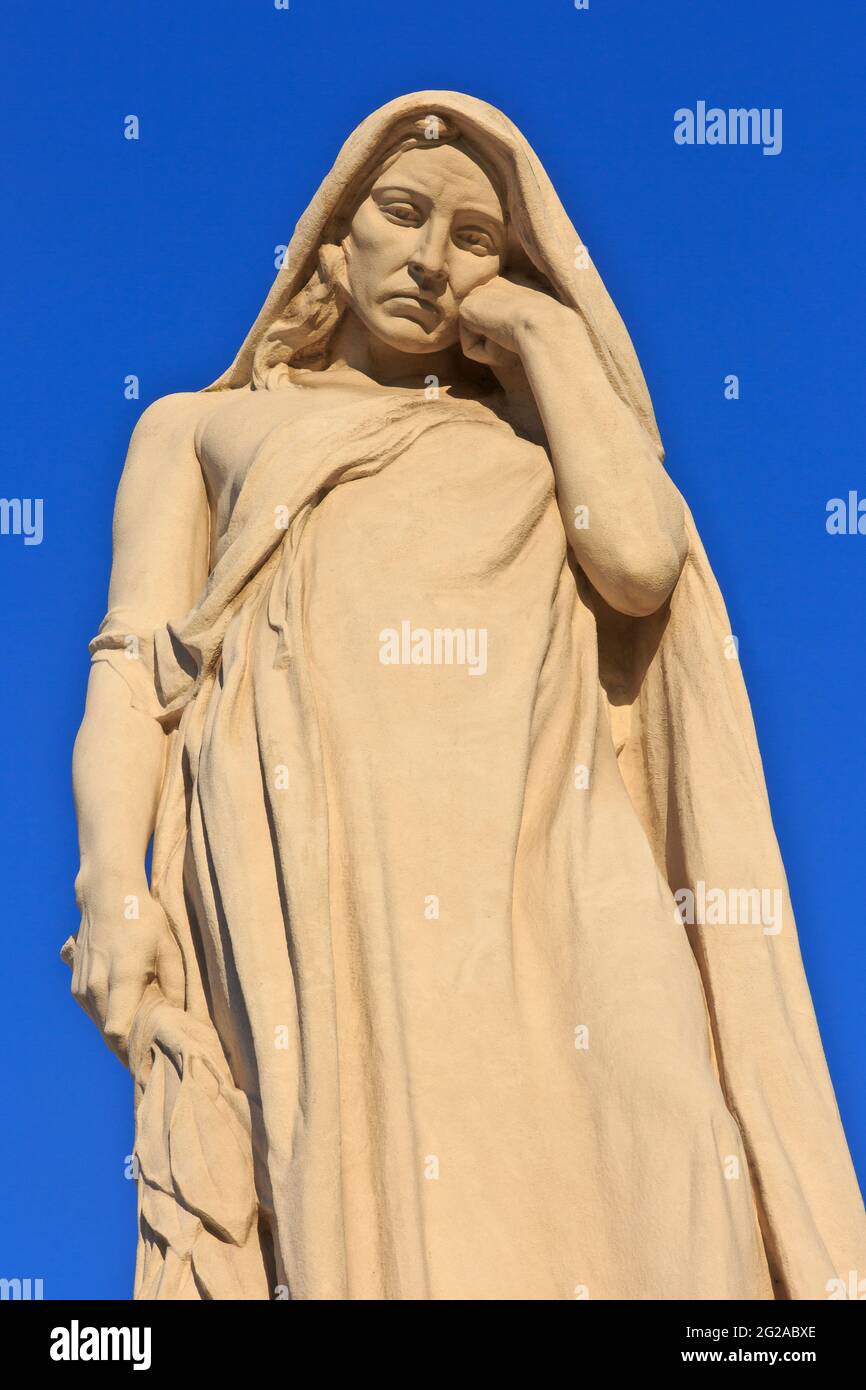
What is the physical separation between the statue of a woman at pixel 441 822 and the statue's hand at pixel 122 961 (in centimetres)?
1

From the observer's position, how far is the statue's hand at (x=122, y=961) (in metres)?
7.84

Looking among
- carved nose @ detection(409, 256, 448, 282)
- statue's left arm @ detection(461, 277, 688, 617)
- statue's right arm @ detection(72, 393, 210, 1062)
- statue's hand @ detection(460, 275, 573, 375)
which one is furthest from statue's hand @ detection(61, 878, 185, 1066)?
carved nose @ detection(409, 256, 448, 282)

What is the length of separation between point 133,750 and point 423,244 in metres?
1.96

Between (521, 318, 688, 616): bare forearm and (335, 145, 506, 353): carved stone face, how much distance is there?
0.46m

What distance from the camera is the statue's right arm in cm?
786

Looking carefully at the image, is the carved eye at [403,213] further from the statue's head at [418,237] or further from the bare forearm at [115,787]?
the bare forearm at [115,787]

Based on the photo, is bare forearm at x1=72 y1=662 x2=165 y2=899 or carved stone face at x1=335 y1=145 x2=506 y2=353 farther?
carved stone face at x1=335 y1=145 x2=506 y2=353

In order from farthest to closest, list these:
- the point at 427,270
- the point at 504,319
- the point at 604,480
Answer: the point at 427,270, the point at 504,319, the point at 604,480

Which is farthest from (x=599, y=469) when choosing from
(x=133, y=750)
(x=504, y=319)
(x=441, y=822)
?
(x=133, y=750)

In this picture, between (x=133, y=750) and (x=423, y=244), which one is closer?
(x=133, y=750)

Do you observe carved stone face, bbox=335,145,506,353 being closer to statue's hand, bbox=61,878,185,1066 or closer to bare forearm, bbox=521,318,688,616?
bare forearm, bbox=521,318,688,616

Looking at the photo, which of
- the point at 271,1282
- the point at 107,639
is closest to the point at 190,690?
the point at 107,639

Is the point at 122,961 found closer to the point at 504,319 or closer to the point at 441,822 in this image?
the point at 441,822

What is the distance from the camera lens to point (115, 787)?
26.3 feet
